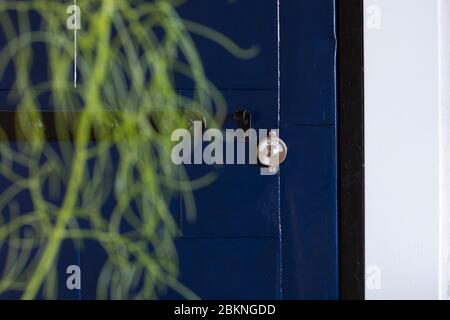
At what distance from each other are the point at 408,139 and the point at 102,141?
0.98 meters

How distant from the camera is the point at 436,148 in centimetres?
188

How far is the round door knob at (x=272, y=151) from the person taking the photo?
1.88m

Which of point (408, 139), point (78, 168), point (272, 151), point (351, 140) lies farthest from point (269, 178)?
point (78, 168)

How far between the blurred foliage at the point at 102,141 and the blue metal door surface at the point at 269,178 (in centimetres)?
4

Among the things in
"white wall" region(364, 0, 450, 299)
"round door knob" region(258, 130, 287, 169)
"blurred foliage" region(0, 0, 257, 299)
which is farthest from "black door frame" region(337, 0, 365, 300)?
"blurred foliage" region(0, 0, 257, 299)

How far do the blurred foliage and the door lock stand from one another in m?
0.17

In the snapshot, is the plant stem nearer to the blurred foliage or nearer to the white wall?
the blurred foliage

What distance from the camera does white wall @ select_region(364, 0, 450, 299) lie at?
1.87 metres

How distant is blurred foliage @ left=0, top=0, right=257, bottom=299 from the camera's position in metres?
1.85
